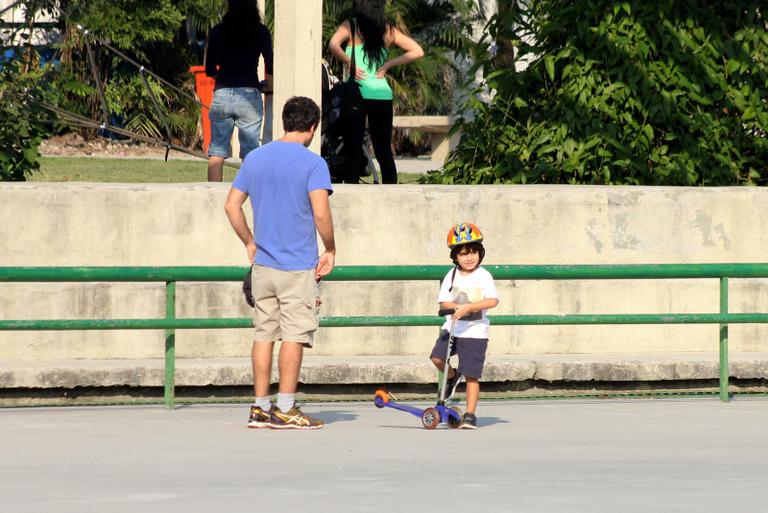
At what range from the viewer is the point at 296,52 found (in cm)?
1088

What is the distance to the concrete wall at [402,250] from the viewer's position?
398 inches

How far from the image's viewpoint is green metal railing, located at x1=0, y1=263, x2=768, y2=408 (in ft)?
27.9

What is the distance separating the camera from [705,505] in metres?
5.93

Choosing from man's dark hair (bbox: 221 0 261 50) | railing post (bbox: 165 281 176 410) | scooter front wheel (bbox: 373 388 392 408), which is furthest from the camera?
man's dark hair (bbox: 221 0 261 50)

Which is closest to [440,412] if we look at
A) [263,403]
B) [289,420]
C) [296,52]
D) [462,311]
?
[462,311]

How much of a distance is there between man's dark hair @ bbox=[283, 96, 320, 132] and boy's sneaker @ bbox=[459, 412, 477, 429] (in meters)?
1.70

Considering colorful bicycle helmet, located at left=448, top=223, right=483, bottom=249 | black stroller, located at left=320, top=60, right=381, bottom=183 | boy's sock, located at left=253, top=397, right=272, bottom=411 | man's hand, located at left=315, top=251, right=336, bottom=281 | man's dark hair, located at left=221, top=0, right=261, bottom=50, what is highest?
man's dark hair, located at left=221, top=0, right=261, bottom=50

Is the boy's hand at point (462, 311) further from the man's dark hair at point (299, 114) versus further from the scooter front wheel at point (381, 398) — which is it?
the man's dark hair at point (299, 114)

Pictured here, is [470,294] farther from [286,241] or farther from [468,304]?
[286,241]

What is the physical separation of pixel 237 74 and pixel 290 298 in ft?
12.0

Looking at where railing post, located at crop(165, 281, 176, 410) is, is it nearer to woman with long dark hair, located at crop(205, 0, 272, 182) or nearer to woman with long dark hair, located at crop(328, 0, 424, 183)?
woman with long dark hair, located at crop(205, 0, 272, 182)

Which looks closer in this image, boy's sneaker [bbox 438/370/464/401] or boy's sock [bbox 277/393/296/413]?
boy's sock [bbox 277/393/296/413]

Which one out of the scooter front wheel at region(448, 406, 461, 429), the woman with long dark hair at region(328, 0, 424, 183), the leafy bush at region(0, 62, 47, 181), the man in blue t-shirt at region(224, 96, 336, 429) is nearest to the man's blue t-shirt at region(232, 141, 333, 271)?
the man in blue t-shirt at region(224, 96, 336, 429)

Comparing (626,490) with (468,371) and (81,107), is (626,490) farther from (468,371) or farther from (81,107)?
(81,107)
